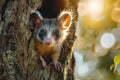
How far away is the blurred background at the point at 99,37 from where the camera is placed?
2.76 metres

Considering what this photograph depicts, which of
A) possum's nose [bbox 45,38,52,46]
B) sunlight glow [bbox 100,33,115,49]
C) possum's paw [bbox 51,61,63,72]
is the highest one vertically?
possum's nose [bbox 45,38,52,46]

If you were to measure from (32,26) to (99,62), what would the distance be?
1.22 m

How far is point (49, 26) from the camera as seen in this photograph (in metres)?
1.95

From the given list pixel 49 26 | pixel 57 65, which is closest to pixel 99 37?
pixel 49 26

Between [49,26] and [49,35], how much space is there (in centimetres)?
3

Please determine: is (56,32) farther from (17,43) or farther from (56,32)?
(17,43)

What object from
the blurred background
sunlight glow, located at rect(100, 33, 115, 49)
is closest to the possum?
the blurred background

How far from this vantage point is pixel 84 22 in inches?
117

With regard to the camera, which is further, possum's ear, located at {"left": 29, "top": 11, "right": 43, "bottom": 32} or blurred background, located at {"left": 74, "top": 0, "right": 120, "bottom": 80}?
blurred background, located at {"left": 74, "top": 0, "right": 120, "bottom": 80}

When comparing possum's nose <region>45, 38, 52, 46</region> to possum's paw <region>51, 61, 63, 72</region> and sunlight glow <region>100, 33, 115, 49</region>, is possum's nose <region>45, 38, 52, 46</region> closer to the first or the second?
possum's paw <region>51, 61, 63, 72</region>

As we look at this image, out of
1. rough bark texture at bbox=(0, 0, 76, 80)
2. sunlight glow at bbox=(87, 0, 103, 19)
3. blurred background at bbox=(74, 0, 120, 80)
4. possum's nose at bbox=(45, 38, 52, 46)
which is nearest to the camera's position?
rough bark texture at bbox=(0, 0, 76, 80)

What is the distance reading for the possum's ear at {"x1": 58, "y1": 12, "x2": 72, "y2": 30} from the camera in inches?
72.6

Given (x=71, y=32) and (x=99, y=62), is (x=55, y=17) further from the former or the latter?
(x=99, y=62)

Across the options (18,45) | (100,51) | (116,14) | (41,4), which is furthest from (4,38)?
(100,51)
